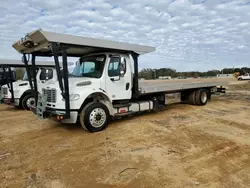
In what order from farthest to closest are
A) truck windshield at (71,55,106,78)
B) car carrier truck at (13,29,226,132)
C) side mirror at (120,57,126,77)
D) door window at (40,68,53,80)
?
door window at (40,68,53,80) → side mirror at (120,57,126,77) → truck windshield at (71,55,106,78) → car carrier truck at (13,29,226,132)

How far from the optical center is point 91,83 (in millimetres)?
6008

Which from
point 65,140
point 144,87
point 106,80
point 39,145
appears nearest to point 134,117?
point 144,87

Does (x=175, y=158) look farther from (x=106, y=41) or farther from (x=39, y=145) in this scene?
(x=106, y=41)

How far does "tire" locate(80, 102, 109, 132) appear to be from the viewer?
18.6 ft

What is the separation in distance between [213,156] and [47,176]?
3120 millimetres

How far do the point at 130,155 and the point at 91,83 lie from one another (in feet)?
8.52

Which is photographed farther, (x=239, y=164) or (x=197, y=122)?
(x=197, y=122)

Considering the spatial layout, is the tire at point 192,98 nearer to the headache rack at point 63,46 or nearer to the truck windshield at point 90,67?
the headache rack at point 63,46

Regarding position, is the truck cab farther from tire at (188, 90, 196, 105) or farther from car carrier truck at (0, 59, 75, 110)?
tire at (188, 90, 196, 105)

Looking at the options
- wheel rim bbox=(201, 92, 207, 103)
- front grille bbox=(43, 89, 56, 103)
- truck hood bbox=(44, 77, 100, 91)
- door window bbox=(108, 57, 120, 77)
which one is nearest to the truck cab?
front grille bbox=(43, 89, 56, 103)

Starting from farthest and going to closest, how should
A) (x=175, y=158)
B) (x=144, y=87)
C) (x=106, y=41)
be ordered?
(x=144, y=87) < (x=106, y=41) < (x=175, y=158)

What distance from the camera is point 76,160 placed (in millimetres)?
4117

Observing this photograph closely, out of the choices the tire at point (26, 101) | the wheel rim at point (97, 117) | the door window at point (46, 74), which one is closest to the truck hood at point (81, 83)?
the wheel rim at point (97, 117)

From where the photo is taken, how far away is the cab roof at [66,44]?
4.99m
